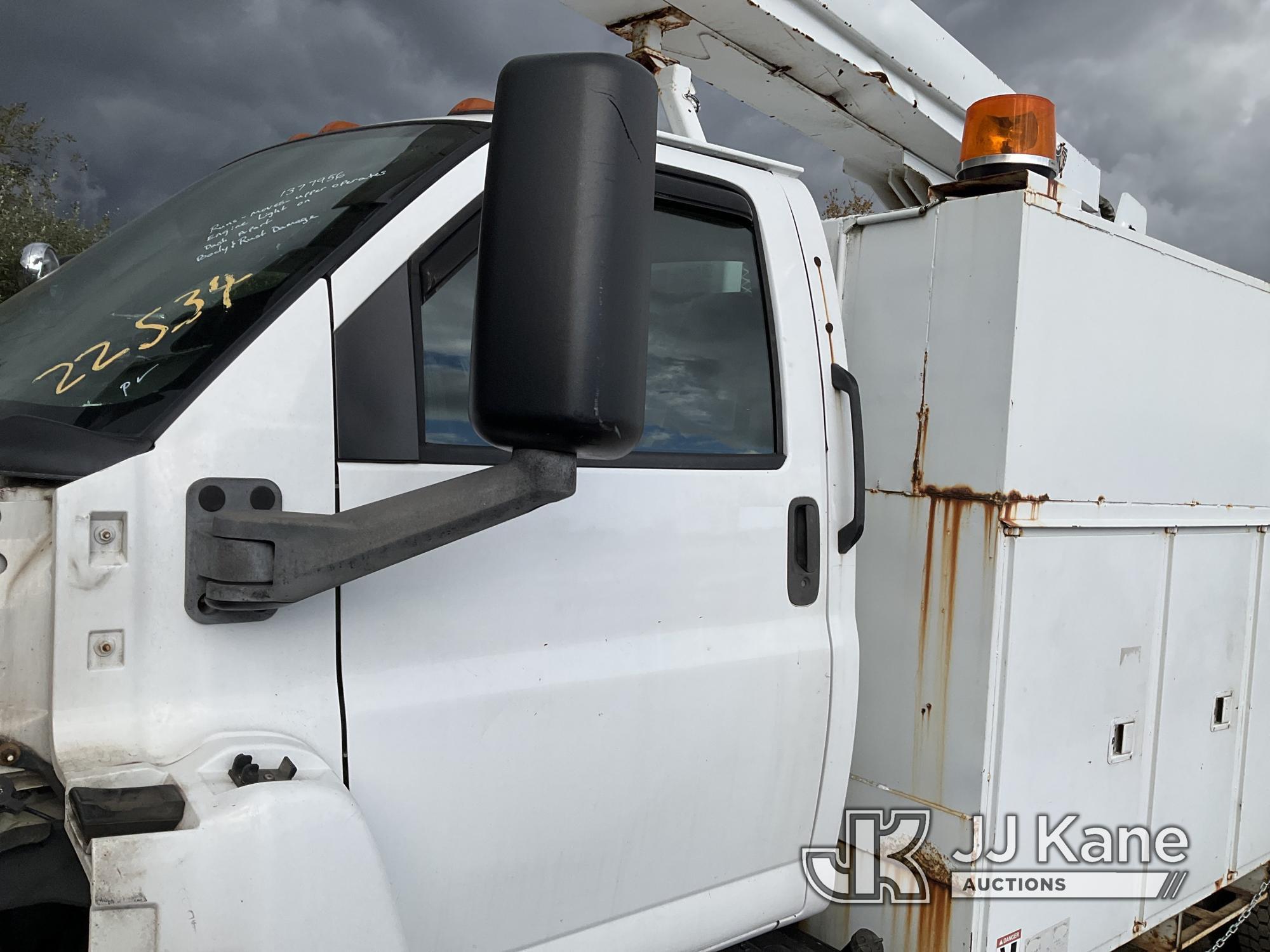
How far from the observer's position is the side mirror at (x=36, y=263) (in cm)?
257

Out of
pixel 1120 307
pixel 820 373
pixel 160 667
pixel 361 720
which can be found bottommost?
pixel 361 720

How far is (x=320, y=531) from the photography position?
1.44 meters

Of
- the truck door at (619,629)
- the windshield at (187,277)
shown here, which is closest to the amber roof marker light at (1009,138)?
the truck door at (619,629)

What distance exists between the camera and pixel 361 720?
159cm

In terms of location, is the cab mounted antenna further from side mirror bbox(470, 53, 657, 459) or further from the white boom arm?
side mirror bbox(470, 53, 657, 459)

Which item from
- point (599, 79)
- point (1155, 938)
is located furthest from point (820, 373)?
point (1155, 938)

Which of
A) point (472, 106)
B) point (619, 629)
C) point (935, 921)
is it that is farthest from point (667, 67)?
point (935, 921)

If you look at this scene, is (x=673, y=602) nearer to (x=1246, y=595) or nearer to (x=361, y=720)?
(x=361, y=720)

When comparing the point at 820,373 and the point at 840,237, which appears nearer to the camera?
the point at 820,373

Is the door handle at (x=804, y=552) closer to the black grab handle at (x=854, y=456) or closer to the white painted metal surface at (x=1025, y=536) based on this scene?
the black grab handle at (x=854, y=456)

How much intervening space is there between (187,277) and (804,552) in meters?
1.26

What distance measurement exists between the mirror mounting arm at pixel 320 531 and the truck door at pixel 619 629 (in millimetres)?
155

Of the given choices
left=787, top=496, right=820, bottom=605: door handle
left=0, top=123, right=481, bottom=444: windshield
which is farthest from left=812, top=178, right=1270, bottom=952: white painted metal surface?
left=0, top=123, right=481, bottom=444: windshield

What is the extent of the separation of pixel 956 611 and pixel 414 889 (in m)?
1.35
